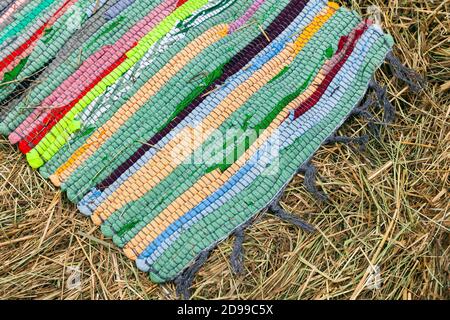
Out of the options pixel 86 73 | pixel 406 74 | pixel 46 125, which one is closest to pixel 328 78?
pixel 406 74

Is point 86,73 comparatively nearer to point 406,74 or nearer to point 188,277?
point 188,277

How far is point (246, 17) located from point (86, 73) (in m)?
0.51

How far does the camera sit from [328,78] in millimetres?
1861

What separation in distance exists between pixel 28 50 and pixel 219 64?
0.55 meters

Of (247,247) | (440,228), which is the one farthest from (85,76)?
(440,228)

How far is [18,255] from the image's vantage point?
1.64 m

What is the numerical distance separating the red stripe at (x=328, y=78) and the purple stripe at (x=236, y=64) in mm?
178

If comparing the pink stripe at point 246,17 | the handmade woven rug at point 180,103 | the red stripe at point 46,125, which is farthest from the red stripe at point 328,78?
the red stripe at point 46,125

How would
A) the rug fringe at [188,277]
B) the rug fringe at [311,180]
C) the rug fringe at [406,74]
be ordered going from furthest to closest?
the rug fringe at [406,74] → the rug fringe at [311,180] → the rug fringe at [188,277]

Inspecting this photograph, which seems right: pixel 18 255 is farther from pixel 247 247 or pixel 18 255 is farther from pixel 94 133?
pixel 247 247

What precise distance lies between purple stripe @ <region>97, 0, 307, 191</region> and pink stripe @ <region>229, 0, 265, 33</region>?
0.22 feet

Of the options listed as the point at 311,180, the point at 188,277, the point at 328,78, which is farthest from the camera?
the point at 328,78

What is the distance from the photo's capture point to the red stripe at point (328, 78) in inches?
71.4

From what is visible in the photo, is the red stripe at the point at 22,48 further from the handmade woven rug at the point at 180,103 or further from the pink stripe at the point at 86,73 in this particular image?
the pink stripe at the point at 86,73
